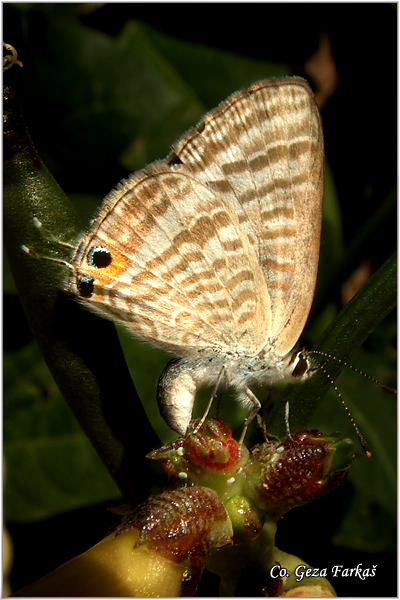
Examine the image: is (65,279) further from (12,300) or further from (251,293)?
(12,300)

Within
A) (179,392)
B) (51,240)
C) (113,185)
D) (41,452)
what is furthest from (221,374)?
(113,185)

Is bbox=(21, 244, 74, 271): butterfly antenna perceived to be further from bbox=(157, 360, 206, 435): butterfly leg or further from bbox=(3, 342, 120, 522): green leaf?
bbox=(3, 342, 120, 522): green leaf

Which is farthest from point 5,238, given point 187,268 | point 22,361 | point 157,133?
point 157,133

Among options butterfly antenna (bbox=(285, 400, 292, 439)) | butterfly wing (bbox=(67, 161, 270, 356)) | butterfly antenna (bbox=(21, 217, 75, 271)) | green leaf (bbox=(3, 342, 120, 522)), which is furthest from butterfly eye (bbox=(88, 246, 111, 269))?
green leaf (bbox=(3, 342, 120, 522))

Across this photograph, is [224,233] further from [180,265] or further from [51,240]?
[51,240]

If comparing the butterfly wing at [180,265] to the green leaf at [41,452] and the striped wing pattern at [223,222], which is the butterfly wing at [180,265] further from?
the green leaf at [41,452]

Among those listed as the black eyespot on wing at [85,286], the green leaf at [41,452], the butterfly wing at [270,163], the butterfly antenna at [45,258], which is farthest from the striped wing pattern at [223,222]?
the green leaf at [41,452]
